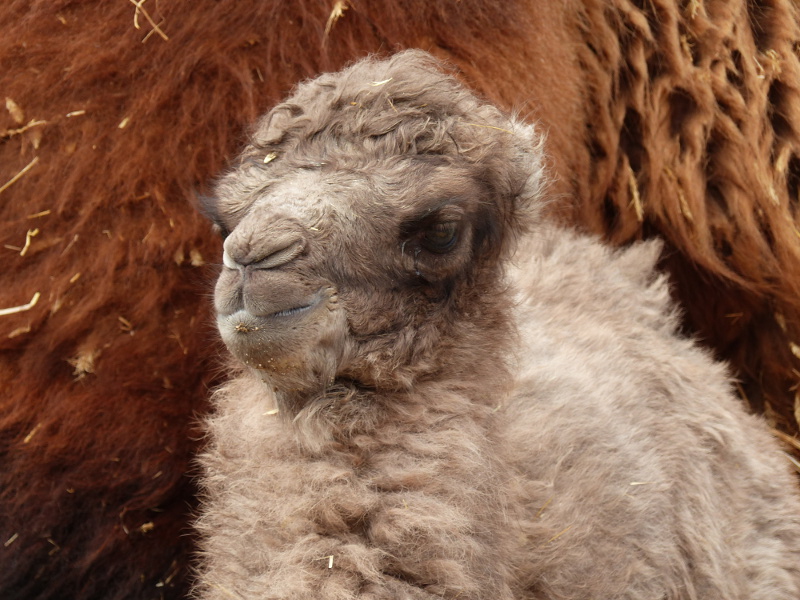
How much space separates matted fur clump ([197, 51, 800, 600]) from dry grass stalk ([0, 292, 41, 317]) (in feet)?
2.52

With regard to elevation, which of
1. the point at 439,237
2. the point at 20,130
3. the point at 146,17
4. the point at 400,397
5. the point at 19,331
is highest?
the point at 146,17

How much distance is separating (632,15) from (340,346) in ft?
6.88

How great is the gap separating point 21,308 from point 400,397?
1354mm

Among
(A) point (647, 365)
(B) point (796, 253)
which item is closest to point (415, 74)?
(A) point (647, 365)

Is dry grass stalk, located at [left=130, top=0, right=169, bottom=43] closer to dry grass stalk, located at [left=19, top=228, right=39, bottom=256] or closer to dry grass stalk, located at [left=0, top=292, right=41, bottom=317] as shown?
dry grass stalk, located at [left=19, top=228, right=39, bottom=256]

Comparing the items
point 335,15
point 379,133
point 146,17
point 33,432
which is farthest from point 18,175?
point 379,133

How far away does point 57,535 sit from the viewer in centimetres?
334

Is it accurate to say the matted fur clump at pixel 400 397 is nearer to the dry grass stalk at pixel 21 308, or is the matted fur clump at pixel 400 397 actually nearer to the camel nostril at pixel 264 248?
the camel nostril at pixel 264 248

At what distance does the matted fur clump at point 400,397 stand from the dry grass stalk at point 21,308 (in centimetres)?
77

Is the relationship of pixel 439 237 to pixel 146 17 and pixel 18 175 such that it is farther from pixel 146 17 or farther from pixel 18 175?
pixel 18 175

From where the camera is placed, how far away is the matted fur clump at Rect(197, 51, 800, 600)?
7.35 feet

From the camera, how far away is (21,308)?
3.19 m

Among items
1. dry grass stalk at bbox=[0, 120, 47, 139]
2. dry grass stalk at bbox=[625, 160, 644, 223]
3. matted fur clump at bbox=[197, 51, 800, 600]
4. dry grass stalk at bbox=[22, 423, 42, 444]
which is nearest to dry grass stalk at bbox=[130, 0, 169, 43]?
dry grass stalk at bbox=[0, 120, 47, 139]

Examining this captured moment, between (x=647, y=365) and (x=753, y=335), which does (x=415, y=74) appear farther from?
(x=753, y=335)
